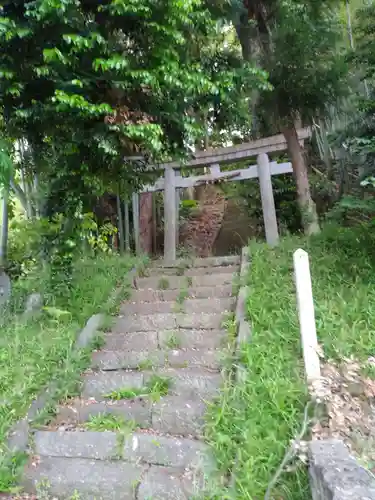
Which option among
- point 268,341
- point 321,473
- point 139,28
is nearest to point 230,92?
point 139,28

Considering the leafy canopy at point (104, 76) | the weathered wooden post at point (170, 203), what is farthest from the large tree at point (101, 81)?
the weathered wooden post at point (170, 203)

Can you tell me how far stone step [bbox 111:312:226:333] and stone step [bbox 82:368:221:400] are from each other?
802 mm

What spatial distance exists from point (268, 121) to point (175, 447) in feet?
22.8

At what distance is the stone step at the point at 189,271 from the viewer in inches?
250

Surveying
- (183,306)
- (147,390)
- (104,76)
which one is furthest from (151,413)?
(104,76)

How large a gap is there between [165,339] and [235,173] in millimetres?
4635

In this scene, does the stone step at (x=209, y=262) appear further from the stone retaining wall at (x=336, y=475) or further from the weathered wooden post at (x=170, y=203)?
the stone retaining wall at (x=336, y=475)

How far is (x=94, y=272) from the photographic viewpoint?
5977 mm

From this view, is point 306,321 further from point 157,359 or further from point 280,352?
A: point 157,359

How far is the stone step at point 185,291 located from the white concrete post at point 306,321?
6.77 ft

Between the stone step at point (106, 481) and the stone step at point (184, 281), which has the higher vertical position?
the stone step at point (184, 281)

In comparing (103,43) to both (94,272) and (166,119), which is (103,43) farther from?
(94,272)

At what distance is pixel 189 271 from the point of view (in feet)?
21.3

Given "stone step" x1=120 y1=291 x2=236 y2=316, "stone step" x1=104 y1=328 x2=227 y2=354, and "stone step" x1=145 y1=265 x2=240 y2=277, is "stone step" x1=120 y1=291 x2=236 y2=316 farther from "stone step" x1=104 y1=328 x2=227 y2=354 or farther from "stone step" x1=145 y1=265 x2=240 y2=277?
"stone step" x1=145 y1=265 x2=240 y2=277
